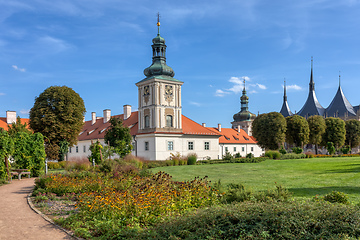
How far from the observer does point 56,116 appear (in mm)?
34875

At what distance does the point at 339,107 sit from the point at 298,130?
62.1 m

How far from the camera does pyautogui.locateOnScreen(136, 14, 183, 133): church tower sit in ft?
136

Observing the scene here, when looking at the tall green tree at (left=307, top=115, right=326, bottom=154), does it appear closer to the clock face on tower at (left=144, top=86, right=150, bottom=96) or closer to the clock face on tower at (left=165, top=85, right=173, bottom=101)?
the clock face on tower at (left=165, top=85, right=173, bottom=101)

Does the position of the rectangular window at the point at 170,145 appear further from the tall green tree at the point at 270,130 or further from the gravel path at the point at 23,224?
the gravel path at the point at 23,224

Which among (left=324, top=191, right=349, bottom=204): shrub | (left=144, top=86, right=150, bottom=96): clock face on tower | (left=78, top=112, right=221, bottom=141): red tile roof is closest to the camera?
(left=324, top=191, right=349, bottom=204): shrub

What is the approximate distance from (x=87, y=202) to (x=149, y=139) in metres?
32.4

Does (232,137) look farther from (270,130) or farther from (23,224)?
(23,224)

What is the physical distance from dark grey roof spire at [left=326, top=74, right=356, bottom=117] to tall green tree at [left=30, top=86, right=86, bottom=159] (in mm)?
92503

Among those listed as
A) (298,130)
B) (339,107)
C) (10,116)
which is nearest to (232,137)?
(298,130)

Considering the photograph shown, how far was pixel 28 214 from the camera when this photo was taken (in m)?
9.70

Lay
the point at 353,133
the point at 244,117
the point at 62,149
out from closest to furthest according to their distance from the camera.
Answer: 1. the point at 62,149
2. the point at 353,133
3. the point at 244,117

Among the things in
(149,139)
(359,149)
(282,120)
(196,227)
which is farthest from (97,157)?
(359,149)

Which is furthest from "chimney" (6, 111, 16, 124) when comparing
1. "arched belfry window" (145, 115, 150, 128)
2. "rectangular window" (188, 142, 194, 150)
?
"rectangular window" (188, 142, 194, 150)

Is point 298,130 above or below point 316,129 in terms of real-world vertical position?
below
